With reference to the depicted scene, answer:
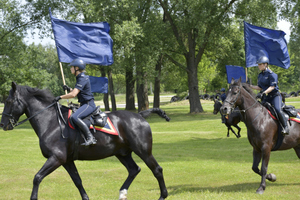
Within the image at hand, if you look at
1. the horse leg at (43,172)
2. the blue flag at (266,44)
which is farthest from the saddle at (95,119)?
the blue flag at (266,44)

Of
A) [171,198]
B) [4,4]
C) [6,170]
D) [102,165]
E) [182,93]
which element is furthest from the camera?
[182,93]

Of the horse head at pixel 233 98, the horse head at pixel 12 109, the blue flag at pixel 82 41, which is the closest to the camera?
the horse head at pixel 12 109

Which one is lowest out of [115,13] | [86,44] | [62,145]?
[62,145]

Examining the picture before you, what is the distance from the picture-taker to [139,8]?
36500 mm

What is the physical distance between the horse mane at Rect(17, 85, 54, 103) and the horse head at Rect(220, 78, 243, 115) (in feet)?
13.8

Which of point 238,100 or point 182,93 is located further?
point 182,93

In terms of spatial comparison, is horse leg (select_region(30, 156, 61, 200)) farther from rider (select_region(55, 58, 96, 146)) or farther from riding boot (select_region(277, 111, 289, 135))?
riding boot (select_region(277, 111, 289, 135))

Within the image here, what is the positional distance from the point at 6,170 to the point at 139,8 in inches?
1091

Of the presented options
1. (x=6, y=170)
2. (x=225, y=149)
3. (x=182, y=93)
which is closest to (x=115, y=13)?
(x=225, y=149)

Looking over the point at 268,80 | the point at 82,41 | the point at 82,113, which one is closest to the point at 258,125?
the point at 268,80

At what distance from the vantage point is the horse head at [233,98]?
8.39 meters

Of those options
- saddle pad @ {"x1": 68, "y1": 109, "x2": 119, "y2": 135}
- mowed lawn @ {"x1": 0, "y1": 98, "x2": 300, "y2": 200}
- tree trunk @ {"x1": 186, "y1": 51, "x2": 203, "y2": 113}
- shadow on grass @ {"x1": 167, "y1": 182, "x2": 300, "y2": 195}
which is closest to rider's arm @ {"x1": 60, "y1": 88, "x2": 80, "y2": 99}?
saddle pad @ {"x1": 68, "y1": 109, "x2": 119, "y2": 135}

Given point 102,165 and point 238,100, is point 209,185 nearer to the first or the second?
point 238,100

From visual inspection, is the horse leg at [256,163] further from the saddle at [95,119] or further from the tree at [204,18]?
the tree at [204,18]
